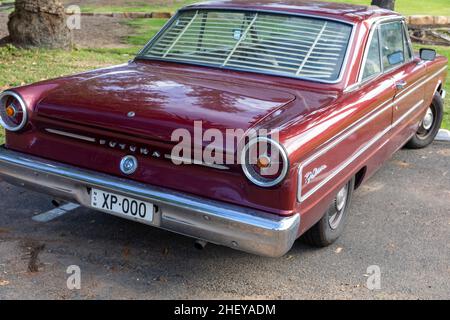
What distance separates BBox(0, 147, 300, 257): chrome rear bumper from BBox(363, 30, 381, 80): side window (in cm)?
159

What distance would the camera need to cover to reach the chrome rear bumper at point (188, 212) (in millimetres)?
2916

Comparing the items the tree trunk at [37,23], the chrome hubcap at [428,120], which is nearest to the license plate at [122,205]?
the chrome hubcap at [428,120]

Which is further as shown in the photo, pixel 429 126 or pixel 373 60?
pixel 429 126

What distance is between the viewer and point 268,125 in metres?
3.05

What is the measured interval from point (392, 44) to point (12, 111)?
10.1 ft

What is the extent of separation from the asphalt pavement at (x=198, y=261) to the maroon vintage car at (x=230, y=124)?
0.29 m

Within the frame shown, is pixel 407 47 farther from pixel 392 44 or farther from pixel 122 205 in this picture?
pixel 122 205

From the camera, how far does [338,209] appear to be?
12.8 feet

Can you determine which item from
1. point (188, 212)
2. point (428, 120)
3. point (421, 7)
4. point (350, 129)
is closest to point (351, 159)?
point (350, 129)

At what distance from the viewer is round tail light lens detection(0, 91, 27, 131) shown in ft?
11.6

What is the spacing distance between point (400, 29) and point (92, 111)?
312cm

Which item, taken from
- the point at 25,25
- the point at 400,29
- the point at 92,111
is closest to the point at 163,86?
the point at 92,111

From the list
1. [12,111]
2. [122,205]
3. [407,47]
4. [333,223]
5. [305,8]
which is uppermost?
[305,8]
